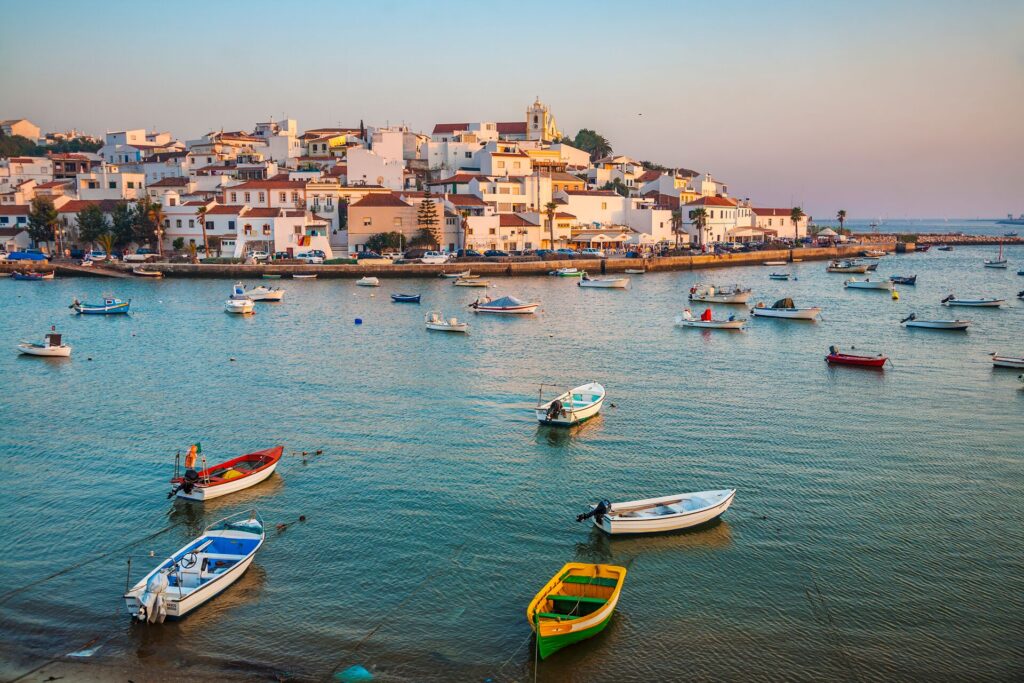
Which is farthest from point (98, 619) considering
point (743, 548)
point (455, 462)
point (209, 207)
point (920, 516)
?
point (209, 207)

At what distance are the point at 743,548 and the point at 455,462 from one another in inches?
268

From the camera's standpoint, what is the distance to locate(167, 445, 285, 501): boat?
1631 cm

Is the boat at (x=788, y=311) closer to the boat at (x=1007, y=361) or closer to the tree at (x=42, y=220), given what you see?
the boat at (x=1007, y=361)

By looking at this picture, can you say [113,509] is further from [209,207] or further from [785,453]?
[209,207]

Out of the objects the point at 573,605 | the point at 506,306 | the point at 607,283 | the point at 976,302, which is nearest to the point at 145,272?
the point at 506,306

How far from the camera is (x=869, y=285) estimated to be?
58.2 m

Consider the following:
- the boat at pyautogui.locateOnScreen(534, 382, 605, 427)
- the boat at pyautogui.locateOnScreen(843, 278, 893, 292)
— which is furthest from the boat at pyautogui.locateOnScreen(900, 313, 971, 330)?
the boat at pyautogui.locateOnScreen(534, 382, 605, 427)

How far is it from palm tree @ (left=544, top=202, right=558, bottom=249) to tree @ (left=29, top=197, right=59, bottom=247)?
1652 inches

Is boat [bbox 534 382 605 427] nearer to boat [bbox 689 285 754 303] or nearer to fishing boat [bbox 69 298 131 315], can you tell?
boat [bbox 689 285 754 303]

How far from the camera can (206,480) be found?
54.1 ft

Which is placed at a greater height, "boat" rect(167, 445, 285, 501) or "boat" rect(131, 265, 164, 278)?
"boat" rect(131, 265, 164, 278)

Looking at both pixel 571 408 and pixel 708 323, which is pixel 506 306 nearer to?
pixel 708 323

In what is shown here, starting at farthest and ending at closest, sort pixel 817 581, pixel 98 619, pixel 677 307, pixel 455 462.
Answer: pixel 677 307 < pixel 455 462 < pixel 817 581 < pixel 98 619

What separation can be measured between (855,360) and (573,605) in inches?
834
